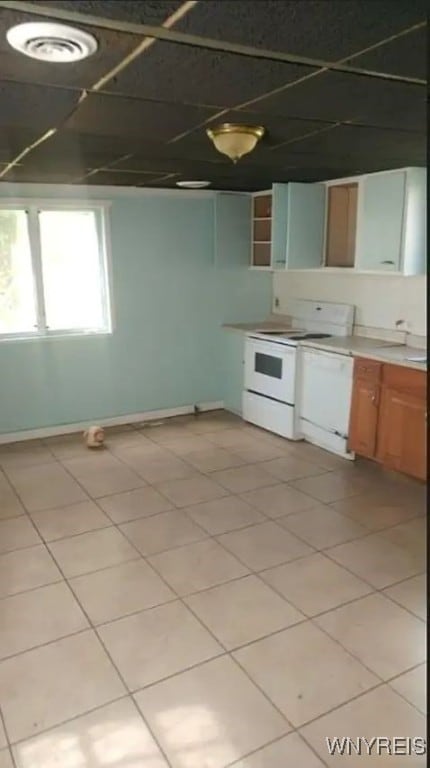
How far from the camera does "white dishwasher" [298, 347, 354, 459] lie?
4.38 meters

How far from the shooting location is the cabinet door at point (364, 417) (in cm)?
412

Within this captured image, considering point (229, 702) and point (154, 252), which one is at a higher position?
point (154, 252)

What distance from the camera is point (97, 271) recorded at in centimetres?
511

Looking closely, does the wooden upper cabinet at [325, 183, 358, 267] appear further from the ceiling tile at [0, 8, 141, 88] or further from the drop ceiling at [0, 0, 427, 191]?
the ceiling tile at [0, 8, 141, 88]

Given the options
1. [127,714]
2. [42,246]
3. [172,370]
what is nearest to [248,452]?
[172,370]

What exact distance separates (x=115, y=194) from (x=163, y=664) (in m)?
3.90

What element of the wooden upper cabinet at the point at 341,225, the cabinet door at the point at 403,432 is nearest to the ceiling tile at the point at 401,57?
the cabinet door at the point at 403,432

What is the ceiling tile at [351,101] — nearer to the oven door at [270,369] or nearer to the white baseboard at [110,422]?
the oven door at [270,369]

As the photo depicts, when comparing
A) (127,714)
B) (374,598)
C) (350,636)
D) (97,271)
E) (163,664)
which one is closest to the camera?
(127,714)

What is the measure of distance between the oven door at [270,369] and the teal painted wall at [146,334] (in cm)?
52

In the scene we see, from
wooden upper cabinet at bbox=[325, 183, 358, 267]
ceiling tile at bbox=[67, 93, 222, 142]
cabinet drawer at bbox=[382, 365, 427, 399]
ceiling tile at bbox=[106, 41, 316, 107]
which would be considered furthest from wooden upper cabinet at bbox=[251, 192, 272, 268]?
ceiling tile at bbox=[106, 41, 316, 107]

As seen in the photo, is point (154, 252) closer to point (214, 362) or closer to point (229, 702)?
point (214, 362)

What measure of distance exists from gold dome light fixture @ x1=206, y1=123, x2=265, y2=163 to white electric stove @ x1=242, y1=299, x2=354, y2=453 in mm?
2160

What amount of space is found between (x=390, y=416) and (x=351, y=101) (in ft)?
7.93
